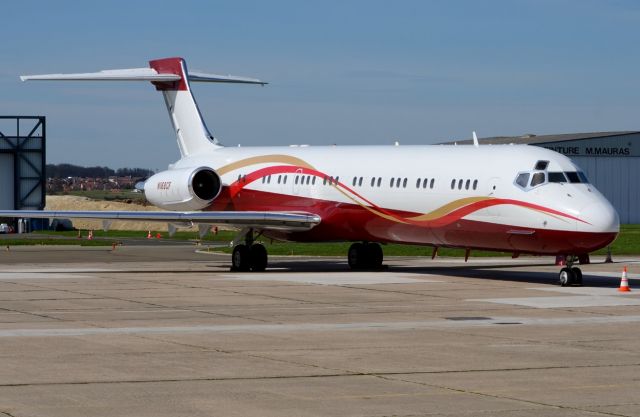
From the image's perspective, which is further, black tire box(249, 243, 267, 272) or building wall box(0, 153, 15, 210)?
building wall box(0, 153, 15, 210)

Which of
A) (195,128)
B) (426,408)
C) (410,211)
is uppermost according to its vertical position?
(195,128)

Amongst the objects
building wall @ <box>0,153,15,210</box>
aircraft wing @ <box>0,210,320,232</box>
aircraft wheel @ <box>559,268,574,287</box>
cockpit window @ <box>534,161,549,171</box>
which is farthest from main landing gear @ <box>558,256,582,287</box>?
building wall @ <box>0,153,15,210</box>

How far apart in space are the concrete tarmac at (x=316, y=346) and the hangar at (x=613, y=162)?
51534 millimetres

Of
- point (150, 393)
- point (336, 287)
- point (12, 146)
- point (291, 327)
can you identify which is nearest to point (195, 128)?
point (336, 287)

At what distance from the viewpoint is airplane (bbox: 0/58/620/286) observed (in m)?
26.5

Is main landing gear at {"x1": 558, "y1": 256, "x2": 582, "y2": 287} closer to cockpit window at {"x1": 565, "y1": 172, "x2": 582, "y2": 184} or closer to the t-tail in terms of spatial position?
cockpit window at {"x1": 565, "y1": 172, "x2": 582, "y2": 184}

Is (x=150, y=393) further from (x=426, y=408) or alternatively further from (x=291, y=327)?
(x=291, y=327)

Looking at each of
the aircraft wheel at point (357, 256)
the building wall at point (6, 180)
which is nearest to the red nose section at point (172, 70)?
the aircraft wheel at point (357, 256)

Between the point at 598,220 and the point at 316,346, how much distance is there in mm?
10994

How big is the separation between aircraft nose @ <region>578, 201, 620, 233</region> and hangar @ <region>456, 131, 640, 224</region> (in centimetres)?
5475

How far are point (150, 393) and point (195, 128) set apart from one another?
26.6m

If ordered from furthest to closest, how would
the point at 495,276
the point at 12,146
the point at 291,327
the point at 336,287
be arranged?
the point at 12,146 → the point at 495,276 → the point at 336,287 → the point at 291,327

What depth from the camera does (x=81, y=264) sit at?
37.2m

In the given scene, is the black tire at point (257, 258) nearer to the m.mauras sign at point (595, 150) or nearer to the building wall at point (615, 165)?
the building wall at point (615, 165)
